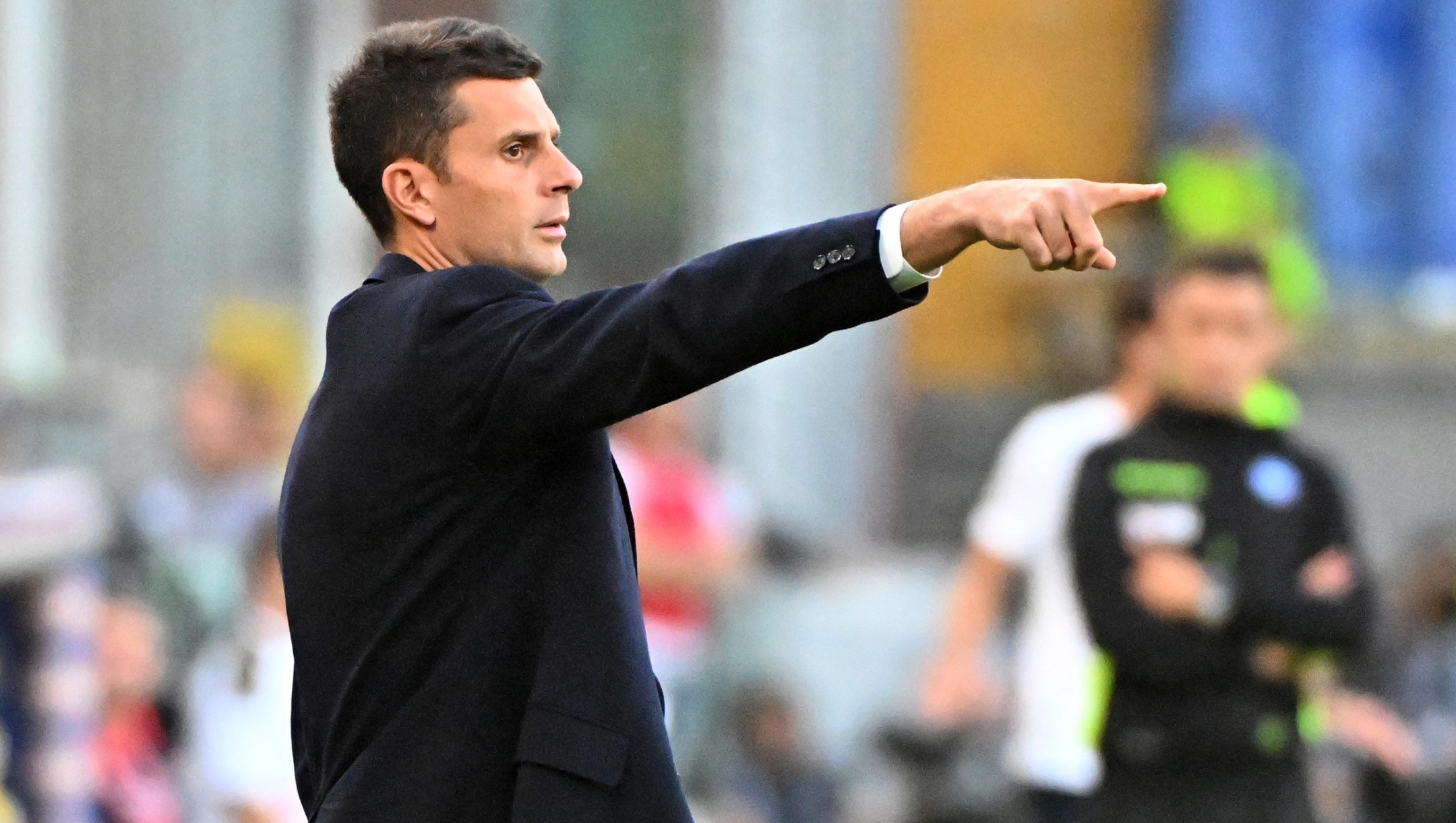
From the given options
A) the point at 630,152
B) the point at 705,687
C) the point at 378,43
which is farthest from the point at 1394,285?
the point at 378,43

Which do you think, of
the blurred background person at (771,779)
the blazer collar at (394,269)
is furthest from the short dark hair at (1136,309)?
the blazer collar at (394,269)

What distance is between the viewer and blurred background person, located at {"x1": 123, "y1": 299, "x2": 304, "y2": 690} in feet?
27.1

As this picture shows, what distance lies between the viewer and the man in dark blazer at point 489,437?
9.62ft

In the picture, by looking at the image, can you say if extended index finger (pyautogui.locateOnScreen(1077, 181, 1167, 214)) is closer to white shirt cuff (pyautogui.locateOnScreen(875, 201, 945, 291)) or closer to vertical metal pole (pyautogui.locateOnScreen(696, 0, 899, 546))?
white shirt cuff (pyautogui.locateOnScreen(875, 201, 945, 291))

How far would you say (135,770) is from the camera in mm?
7699

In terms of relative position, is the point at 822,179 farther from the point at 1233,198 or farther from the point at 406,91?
the point at 406,91

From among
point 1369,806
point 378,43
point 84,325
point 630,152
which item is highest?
point 378,43

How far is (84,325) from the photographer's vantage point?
1270 centimetres

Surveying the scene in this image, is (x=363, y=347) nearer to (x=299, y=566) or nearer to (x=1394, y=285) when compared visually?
(x=299, y=566)

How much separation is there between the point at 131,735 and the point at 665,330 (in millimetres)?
5221

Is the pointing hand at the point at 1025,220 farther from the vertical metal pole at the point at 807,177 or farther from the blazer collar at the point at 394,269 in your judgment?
the vertical metal pole at the point at 807,177

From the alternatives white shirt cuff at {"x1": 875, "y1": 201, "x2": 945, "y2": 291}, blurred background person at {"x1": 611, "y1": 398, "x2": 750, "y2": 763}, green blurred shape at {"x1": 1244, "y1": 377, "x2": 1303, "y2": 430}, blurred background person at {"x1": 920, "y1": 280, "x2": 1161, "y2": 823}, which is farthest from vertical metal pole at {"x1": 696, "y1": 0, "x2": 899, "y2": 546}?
white shirt cuff at {"x1": 875, "y1": 201, "x2": 945, "y2": 291}

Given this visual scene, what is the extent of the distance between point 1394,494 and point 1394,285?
1.01 m

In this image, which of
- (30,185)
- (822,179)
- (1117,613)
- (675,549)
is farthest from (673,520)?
(30,185)
